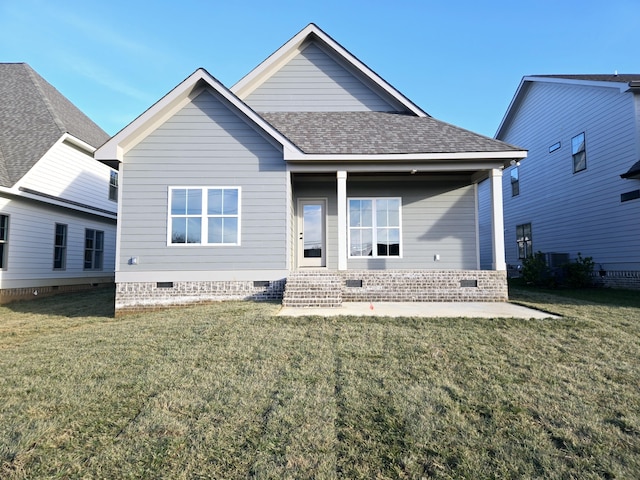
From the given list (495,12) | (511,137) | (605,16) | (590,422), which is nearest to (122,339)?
(590,422)

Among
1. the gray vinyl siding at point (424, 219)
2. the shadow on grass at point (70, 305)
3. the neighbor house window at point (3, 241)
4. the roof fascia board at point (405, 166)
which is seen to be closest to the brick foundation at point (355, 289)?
the shadow on grass at point (70, 305)

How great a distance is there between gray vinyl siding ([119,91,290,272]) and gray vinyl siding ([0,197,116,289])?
5.19m

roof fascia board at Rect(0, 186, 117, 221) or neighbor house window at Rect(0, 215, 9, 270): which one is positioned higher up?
roof fascia board at Rect(0, 186, 117, 221)

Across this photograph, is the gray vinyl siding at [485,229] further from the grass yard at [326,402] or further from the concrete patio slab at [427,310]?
the grass yard at [326,402]

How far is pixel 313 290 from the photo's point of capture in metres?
7.92

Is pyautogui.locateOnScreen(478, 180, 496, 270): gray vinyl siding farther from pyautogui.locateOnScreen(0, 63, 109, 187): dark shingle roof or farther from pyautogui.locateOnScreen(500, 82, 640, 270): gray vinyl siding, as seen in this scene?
pyautogui.locateOnScreen(0, 63, 109, 187): dark shingle roof

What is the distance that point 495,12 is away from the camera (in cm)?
1235

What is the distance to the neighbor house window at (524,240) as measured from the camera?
16.7 metres

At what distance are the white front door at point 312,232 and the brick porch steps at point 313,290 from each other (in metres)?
2.14

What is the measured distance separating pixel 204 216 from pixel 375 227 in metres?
4.87

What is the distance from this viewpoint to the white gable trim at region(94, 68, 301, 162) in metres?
8.30

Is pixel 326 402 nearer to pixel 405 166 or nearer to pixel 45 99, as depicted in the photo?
pixel 405 166

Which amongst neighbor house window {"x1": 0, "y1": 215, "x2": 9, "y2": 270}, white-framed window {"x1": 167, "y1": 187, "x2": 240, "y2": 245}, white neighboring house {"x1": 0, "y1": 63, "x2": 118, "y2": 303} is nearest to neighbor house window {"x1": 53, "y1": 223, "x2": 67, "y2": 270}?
white neighboring house {"x1": 0, "y1": 63, "x2": 118, "y2": 303}

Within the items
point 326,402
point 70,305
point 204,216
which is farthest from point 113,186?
point 326,402
